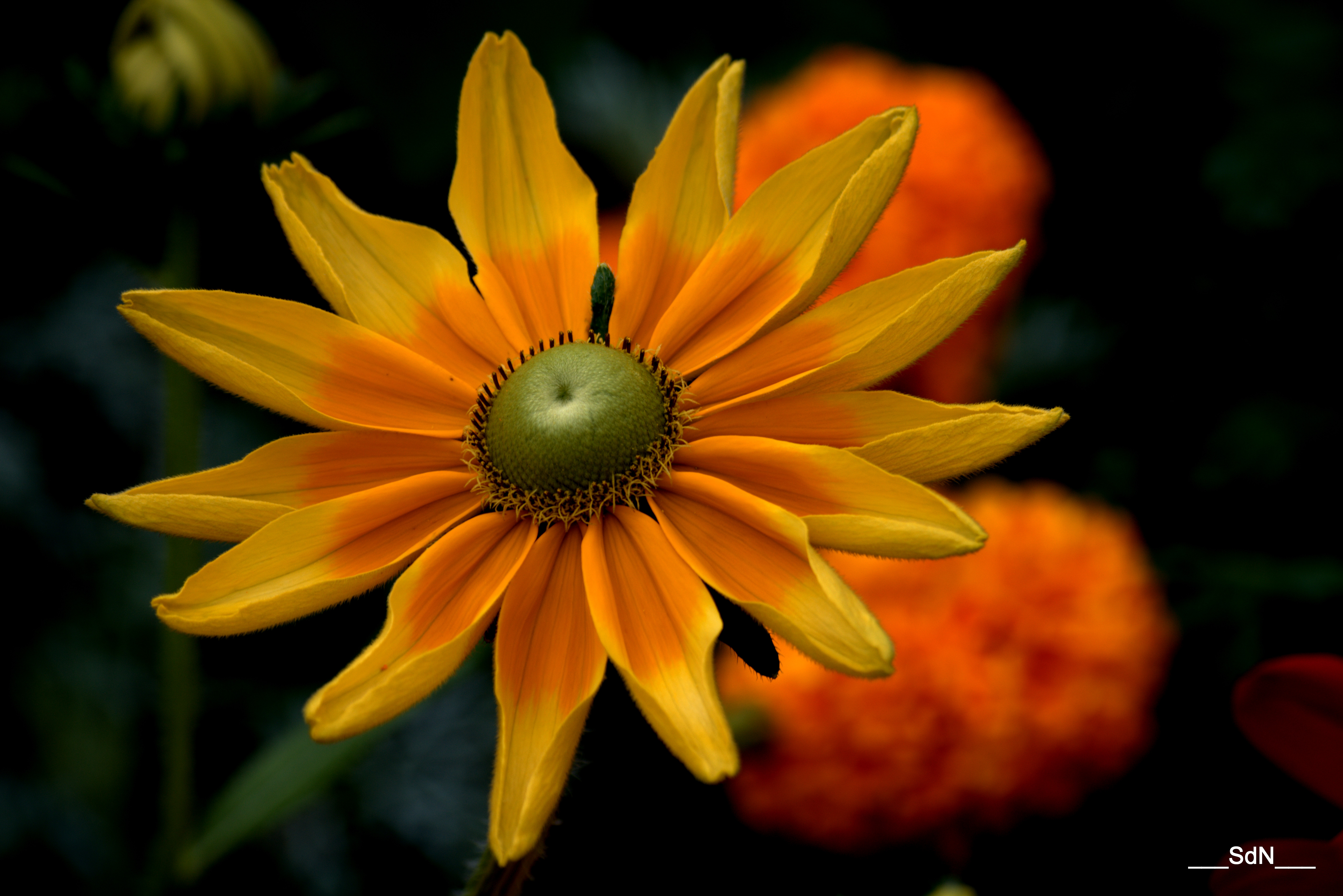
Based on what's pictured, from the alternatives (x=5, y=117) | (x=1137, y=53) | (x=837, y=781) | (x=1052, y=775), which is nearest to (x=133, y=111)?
(x=5, y=117)

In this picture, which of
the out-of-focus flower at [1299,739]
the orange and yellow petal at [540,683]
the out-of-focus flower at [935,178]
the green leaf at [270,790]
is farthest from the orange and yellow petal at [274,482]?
the out-of-focus flower at [935,178]

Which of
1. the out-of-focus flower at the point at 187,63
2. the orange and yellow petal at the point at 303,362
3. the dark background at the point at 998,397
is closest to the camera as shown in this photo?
the orange and yellow petal at the point at 303,362

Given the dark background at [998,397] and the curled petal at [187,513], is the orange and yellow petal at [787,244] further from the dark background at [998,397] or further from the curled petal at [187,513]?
the dark background at [998,397]

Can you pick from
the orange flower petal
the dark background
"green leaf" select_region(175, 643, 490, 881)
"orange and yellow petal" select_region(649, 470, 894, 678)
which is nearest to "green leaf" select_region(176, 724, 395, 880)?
"green leaf" select_region(175, 643, 490, 881)

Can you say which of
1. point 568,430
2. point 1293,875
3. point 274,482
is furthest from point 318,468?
point 1293,875

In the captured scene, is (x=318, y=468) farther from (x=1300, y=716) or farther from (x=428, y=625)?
(x=1300, y=716)
